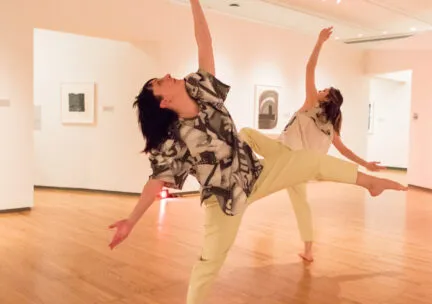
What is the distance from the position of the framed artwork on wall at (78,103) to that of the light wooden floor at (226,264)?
2.04m

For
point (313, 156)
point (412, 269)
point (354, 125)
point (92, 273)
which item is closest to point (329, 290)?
point (412, 269)

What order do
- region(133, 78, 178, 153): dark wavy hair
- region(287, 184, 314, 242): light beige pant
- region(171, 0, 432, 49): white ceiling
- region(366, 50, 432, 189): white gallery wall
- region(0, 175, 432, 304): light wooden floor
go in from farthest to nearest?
region(366, 50, 432, 189): white gallery wall → region(171, 0, 432, 49): white ceiling → region(287, 184, 314, 242): light beige pant → region(0, 175, 432, 304): light wooden floor → region(133, 78, 178, 153): dark wavy hair

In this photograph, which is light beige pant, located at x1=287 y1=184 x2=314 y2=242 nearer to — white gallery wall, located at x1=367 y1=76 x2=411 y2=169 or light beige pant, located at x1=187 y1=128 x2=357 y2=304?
light beige pant, located at x1=187 y1=128 x2=357 y2=304

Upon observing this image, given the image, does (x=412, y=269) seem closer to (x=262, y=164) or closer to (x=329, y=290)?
(x=329, y=290)

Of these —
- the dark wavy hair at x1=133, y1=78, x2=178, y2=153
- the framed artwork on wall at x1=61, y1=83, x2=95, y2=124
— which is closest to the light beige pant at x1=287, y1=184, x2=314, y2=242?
the dark wavy hair at x1=133, y1=78, x2=178, y2=153

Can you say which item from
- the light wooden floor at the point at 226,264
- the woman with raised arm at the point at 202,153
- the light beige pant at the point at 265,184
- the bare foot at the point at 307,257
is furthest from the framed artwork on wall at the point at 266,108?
the woman with raised arm at the point at 202,153

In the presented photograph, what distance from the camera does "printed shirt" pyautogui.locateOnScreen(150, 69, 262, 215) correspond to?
2.21 meters

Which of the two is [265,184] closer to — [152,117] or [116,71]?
[152,117]

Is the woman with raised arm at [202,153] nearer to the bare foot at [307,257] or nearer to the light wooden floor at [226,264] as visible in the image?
the light wooden floor at [226,264]

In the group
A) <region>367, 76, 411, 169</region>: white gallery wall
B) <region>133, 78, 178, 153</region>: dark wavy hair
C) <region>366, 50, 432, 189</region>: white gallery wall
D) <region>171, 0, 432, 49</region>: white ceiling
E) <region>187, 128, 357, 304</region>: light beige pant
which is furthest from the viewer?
<region>367, 76, 411, 169</region>: white gallery wall

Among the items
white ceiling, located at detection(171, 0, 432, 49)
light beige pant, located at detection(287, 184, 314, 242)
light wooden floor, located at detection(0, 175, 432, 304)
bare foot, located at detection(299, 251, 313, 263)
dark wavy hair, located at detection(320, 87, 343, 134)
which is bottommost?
light wooden floor, located at detection(0, 175, 432, 304)

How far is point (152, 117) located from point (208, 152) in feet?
1.00

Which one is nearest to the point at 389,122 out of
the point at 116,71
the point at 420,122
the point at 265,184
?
the point at 420,122

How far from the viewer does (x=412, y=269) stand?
3.81m
